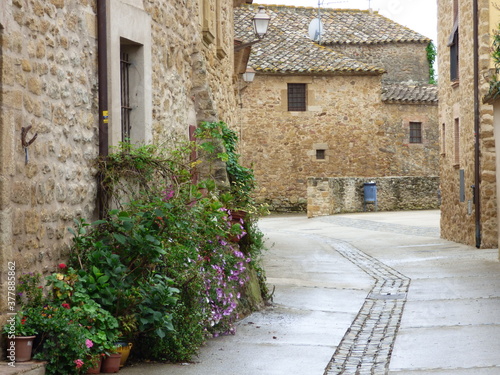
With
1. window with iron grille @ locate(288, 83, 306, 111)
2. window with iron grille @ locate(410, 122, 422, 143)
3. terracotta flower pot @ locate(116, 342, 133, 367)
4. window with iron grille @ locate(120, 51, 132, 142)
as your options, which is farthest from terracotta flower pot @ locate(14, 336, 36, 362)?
window with iron grille @ locate(410, 122, 422, 143)

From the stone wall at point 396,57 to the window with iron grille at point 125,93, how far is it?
3176 centimetres

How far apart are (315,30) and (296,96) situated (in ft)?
16.4

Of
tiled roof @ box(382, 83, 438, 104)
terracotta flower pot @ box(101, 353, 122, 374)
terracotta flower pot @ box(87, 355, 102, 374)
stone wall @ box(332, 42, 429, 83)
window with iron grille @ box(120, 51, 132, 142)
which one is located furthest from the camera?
stone wall @ box(332, 42, 429, 83)

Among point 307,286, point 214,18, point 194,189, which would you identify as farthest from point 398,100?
point 194,189

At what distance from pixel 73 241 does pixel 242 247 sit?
3.03 m

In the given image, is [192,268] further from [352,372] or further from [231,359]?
[352,372]

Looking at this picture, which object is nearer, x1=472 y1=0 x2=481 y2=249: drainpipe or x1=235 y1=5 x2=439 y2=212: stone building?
x1=472 y1=0 x2=481 y2=249: drainpipe

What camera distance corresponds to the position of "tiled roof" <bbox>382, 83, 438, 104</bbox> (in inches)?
1387

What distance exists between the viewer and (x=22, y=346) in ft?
16.2

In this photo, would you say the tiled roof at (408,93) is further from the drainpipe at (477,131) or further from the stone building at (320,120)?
the drainpipe at (477,131)

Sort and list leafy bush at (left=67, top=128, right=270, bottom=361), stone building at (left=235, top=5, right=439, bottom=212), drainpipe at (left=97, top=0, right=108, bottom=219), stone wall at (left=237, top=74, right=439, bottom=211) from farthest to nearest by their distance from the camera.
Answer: stone wall at (left=237, top=74, right=439, bottom=211)
stone building at (left=235, top=5, right=439, bottom=212)
drainpipe at (left=97, top=0, right=108, bottom=219)
leafy bush at (left=67, top=128, right=270, bottom=361)

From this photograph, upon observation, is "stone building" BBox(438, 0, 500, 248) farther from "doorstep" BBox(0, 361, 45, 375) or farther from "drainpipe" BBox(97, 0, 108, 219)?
"doorstep" BBox(0, 361, 45, 375)

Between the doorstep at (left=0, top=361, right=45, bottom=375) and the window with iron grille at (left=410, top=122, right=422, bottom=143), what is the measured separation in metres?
32.6

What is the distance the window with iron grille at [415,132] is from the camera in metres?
36.2
